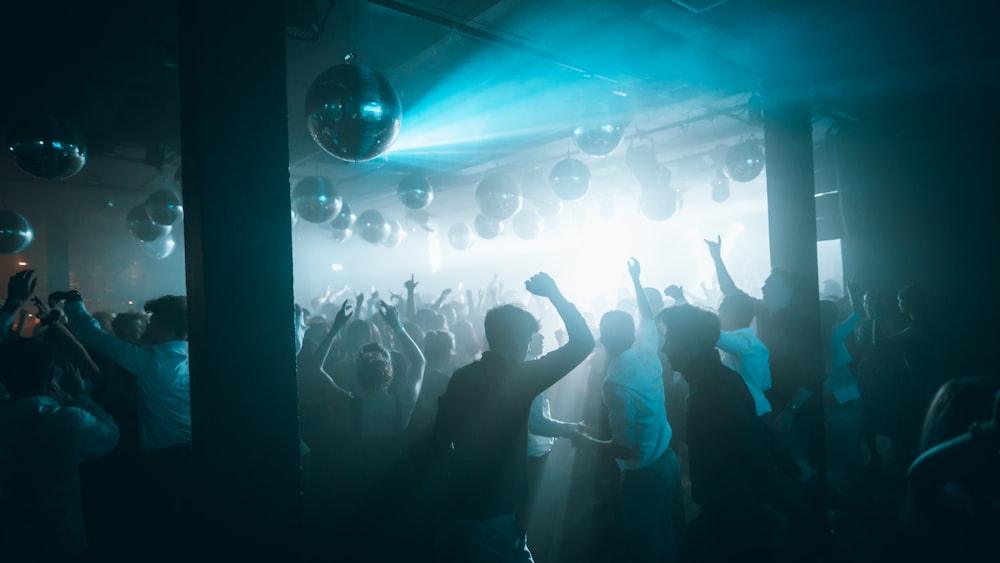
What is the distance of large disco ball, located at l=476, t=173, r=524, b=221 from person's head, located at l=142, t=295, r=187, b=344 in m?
3.33

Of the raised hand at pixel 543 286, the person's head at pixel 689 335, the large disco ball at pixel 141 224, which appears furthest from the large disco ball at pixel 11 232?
the person's head at pixel 689 335

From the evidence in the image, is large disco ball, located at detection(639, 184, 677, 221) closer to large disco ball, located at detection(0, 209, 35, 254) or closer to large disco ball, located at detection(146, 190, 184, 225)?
large disco ball, located at detection(146, 190, 184, 225)

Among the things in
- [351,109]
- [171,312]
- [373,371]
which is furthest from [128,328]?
[351,109]

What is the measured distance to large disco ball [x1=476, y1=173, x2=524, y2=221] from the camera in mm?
5523

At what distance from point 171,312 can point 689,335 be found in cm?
295

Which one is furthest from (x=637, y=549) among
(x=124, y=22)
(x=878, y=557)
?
(x=124, y=22)

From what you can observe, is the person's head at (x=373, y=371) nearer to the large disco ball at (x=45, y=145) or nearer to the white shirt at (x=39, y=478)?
the white shirt at (x=39, y=478)

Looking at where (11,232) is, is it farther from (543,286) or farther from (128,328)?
(543,286)

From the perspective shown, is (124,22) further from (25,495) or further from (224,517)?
(224,517)

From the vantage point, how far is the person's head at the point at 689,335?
7.22ft

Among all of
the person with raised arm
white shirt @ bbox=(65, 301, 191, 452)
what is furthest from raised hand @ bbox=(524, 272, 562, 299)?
white shirt @ bbox=(65, 301, 191, 452)

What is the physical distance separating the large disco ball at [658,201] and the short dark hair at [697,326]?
4176mm

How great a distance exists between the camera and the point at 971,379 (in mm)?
2082

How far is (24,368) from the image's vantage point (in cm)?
225
